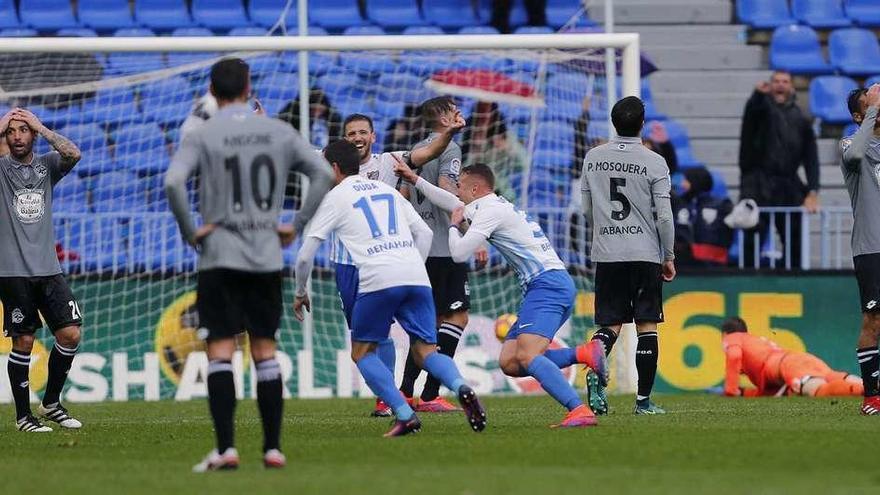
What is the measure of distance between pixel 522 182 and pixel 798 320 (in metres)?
3.06

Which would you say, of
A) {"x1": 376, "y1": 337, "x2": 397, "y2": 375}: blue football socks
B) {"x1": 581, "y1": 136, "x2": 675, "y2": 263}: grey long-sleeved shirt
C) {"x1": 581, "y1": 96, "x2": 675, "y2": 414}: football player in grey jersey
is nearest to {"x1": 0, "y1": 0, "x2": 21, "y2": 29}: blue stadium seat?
{"x1": 376, "y1": 337, "x2": 397, "y2": 375}: blue football socks

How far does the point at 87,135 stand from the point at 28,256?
6186mm

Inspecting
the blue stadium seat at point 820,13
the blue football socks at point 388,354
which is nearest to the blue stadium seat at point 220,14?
the blue stadium seat at point 820,13

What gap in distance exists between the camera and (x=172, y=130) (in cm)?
1753

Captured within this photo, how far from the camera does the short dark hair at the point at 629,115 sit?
11.6 meters

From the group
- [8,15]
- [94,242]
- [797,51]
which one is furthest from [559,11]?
[94,242]

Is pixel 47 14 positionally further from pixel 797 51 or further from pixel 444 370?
pixel 444 370

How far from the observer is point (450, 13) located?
70.0 ft

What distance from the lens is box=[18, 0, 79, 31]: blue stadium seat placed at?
20609mm

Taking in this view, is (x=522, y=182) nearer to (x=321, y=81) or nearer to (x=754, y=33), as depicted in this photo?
(x=321, y=81)

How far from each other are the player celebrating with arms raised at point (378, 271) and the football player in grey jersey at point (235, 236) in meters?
1.62

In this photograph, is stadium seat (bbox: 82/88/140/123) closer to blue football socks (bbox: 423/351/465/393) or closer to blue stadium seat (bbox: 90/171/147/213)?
blue stadium seat (bbox: 90/171/147/213)

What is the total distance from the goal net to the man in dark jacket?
1936 millimetres

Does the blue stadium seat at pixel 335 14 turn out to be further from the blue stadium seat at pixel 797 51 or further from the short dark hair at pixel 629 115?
the short dark hair at pixel 629 115
